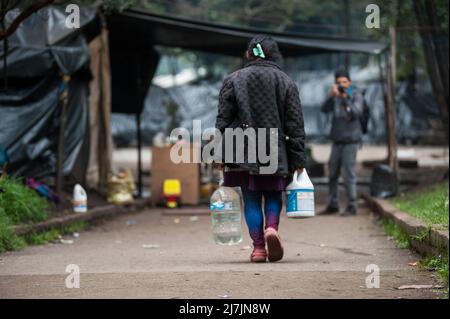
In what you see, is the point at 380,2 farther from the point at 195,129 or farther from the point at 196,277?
the point at 195,129

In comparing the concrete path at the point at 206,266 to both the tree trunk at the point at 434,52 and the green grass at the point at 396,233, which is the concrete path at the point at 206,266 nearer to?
the green grass at the point at 396,233

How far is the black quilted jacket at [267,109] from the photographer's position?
8.28 meters

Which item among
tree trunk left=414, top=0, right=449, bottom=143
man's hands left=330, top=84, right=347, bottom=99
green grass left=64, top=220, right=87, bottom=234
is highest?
tree trunk left=414, top=0, right=449, bottom=143

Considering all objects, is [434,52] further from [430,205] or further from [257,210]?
[257,210]

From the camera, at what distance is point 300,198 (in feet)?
27.6

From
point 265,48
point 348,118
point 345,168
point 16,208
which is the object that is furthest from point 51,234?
point 348,118

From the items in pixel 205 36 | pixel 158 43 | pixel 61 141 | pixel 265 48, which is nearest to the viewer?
pixel 265 48

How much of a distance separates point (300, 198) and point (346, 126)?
617 cm

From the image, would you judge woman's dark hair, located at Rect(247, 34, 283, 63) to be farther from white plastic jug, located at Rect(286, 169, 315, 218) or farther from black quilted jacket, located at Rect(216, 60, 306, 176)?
white plastic jug, located at Rect(286, 169, 315, 218)

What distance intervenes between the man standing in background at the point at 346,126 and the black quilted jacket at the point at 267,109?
6.06m

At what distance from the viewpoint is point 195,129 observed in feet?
95.2

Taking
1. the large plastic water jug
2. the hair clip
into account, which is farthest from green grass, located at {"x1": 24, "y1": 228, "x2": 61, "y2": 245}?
the hair clip

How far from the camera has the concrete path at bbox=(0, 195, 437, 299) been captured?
21.2 feet

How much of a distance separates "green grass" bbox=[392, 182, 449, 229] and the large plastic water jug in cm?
189
